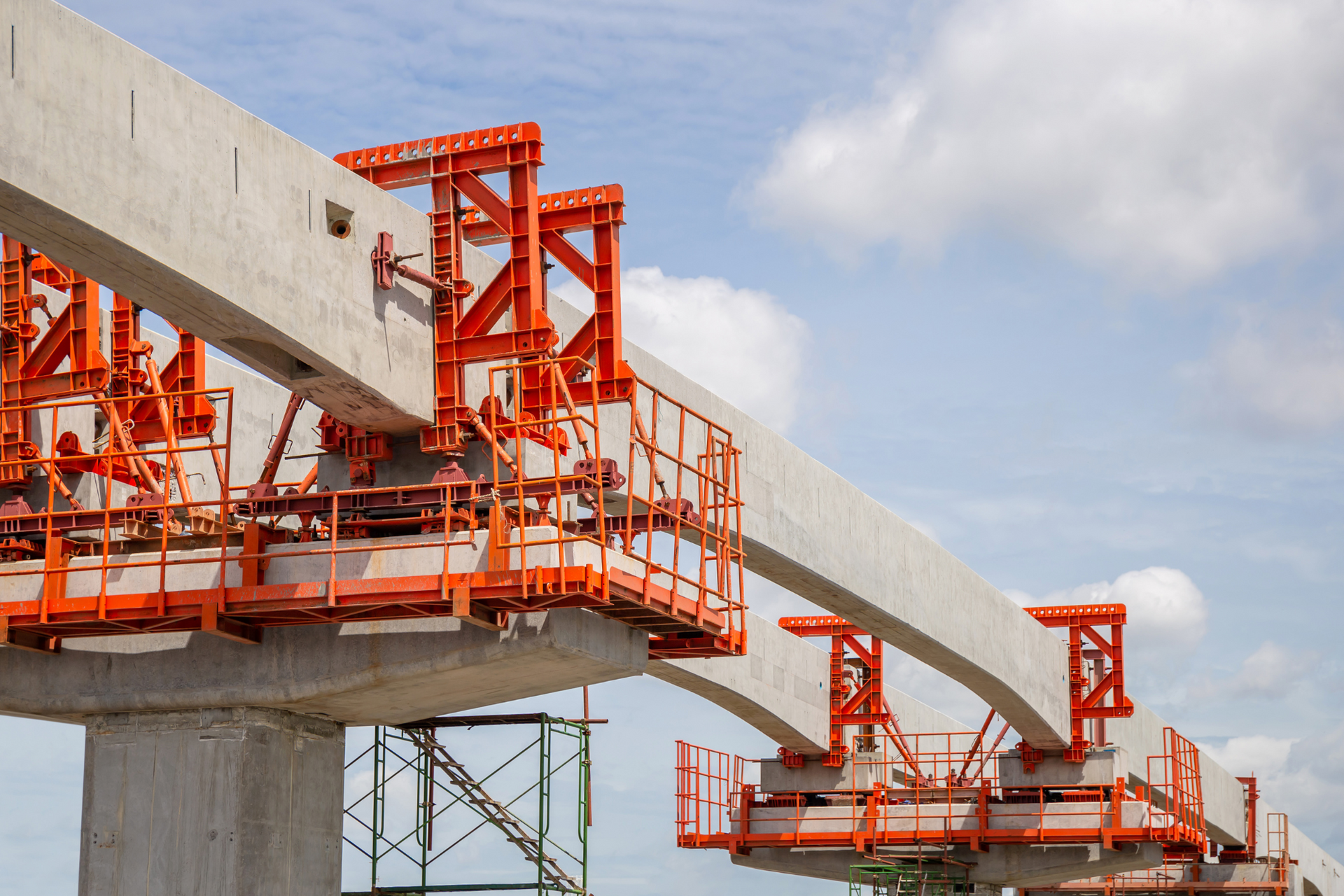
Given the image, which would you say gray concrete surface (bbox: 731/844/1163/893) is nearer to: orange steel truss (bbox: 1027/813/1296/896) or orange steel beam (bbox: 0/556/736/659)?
orange steel truss (bbox: 1027/813/1296/896)

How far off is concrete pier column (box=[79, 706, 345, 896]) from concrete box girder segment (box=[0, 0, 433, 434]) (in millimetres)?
3217

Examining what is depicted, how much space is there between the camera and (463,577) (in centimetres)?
1449

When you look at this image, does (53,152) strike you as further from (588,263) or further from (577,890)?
(577,890)

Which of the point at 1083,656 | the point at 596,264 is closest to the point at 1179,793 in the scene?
the point at 1083,656

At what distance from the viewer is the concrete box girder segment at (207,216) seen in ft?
40.2

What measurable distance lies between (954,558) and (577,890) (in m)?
10.1

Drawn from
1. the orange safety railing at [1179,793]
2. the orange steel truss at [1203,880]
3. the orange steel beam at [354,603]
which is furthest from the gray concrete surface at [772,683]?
the orange steel truss at [1203,880]

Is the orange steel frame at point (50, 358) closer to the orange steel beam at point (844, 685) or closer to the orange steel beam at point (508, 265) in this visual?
the orange steel beam at point (508, 265)

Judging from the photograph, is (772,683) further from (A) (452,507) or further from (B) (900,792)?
(A) (452,507)

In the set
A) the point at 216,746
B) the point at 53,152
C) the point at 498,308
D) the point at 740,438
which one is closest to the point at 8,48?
the point at 53,152

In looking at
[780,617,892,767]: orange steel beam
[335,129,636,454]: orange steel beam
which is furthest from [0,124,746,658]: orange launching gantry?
[780,617,892,767]: orange steel beam

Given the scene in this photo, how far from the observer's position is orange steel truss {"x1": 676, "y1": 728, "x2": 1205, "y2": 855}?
3025cm

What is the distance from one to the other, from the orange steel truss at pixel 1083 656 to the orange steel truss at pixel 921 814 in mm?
1227

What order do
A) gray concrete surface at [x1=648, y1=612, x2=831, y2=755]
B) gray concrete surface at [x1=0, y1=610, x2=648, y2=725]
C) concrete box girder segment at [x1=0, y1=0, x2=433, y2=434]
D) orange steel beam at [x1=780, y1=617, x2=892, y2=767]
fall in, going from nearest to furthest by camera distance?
concrete box girder segment at [x1=0, y1=0, x2=433, y2=434], gray concrete surface at [x1=0, y1=610, x2=648, y2=725], gray concrete surface at [x1=648, y1=612, x2=831, y2=755], orange steel beam at [x1=780, y1=617, x2=892, y2=767]
